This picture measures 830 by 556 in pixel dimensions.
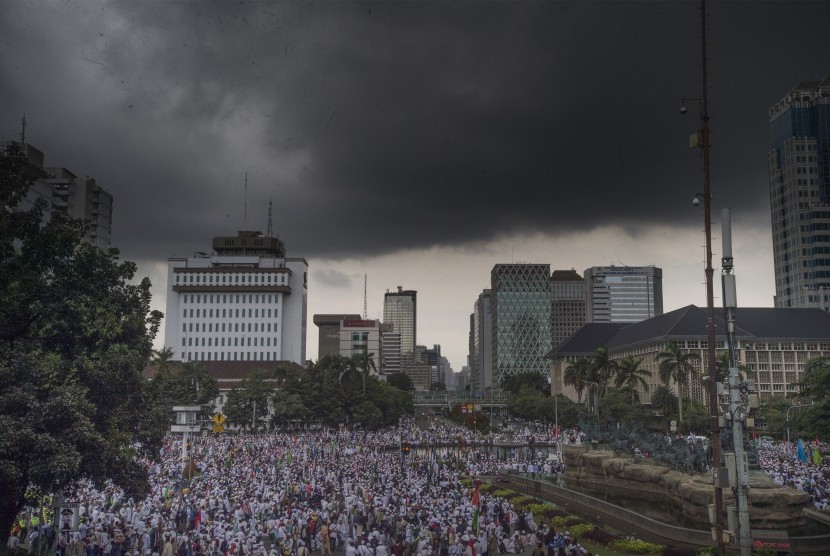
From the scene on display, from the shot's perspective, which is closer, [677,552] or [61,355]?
[61,355]

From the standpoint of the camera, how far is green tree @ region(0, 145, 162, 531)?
23.4 m

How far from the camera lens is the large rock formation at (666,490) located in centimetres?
3459

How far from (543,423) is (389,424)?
26.9 meters

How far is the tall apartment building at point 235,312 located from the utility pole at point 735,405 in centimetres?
15012

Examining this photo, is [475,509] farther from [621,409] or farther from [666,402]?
[666,402]

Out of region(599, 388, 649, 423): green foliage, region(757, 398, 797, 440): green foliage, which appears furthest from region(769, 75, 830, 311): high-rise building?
region(599, 388, 649, 423): green foliage

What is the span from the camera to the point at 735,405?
19766mm

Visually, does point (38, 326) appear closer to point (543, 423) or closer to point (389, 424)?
point (389, 424)

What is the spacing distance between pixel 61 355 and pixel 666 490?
1439 inches

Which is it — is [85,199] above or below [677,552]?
above

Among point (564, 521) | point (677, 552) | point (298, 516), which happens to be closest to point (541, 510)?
point (564, 521)

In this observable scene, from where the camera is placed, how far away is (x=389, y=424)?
121125 mm

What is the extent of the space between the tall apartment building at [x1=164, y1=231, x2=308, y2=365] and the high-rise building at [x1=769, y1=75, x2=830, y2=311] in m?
117

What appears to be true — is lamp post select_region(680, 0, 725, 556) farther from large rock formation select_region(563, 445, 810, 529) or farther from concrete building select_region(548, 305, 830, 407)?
concrete building select_region(548, 305, 830, 407)
